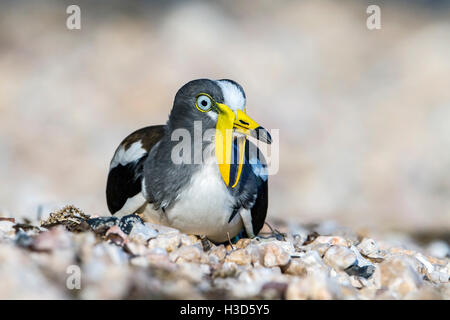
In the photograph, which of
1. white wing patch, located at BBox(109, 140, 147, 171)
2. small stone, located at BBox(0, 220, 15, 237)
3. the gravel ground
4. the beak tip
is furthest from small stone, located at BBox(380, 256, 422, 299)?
small stone, located at BBox(0, 220, 15, 237)

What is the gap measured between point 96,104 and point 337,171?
4083 mm

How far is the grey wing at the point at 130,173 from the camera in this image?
408 cm

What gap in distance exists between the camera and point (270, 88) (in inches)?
418

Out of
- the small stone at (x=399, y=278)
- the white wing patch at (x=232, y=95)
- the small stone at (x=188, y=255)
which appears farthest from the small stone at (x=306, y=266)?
the white wing patch at (x=232, y=95)

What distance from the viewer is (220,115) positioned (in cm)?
383

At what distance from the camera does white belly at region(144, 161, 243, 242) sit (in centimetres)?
377

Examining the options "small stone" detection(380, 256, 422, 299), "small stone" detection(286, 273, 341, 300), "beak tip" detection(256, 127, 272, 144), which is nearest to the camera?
"small stone" detection(286, 273, 341, 300)

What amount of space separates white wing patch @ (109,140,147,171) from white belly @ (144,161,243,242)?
489 mm

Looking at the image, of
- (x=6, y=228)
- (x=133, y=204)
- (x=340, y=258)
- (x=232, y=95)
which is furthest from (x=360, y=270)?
(x=6, y=228)

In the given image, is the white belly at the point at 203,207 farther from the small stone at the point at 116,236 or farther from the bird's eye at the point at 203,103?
the small stone at the point at 116,236

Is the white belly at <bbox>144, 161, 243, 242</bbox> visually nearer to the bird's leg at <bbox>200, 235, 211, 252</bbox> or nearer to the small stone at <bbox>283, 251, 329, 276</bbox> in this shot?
the bird's leg at <bbox>200, 235, 211, 252</bbox>

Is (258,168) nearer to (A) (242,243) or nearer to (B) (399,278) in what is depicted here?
(A) (242,243)
